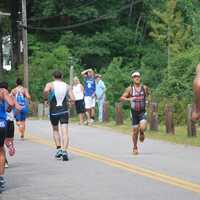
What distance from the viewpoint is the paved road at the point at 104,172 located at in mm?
10484

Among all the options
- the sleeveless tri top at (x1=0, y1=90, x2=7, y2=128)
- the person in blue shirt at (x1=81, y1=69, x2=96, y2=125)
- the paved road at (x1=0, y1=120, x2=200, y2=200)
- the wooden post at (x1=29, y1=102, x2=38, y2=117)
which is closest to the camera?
the paved road at (x1=0, y1=120, x2=200, y2=200)

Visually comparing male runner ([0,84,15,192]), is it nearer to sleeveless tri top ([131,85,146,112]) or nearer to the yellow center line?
the yellow center line

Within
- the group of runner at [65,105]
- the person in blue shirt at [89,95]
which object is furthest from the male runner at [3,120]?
the person in blue shirt at [89,95]

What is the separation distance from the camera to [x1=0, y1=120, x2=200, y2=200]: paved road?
10.5 metres

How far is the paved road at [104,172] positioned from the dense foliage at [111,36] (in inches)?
986

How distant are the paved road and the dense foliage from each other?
25055 millimetres

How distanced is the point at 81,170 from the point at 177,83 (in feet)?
52.7

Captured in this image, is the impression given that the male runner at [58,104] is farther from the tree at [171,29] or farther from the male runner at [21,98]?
the tree at [171,29]

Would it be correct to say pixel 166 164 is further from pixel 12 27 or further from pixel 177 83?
pixel 12 27

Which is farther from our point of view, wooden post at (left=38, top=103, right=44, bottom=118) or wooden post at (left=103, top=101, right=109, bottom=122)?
wooden post at (left=38, top=103, right=44, bottom=118)

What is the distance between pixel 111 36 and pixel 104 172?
3883cm

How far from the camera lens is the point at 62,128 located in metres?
15.2

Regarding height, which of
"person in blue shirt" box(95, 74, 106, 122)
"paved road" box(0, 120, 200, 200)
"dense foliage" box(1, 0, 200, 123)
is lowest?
"paved road" box(0, 120, 200, 200)

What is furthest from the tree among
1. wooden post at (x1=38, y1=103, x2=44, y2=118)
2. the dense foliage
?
wooden post at (x1=38, y1=103, x2=44, y2=118)
